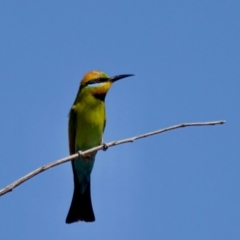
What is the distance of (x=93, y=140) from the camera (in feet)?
14.3

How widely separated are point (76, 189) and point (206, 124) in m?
2.52

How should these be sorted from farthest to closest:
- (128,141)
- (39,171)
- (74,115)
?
(74,115), (128,141), (39,171)

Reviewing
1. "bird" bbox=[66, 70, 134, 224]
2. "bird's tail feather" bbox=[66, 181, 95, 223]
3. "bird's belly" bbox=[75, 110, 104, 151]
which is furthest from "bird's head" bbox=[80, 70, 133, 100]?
"bird's tail feather" bbox=[66, 181, 95, 223]

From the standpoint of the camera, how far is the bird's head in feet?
14.6

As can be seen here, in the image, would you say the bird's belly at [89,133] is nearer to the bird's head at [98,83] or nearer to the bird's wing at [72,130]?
the bird's wing at [72,130]

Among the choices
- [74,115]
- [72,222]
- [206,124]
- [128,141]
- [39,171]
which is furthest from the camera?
[74,115]

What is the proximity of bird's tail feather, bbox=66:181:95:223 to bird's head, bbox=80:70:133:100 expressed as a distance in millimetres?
675

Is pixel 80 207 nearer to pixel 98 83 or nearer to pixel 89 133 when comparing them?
pixel 89 133

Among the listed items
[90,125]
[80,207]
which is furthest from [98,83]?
[80,207]

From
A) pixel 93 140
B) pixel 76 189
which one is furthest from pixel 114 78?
pixel 76 189

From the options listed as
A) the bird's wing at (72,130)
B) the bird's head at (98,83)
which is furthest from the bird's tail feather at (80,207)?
the bird's head at (98,83)

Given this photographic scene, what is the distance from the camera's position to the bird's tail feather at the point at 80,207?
423 cm

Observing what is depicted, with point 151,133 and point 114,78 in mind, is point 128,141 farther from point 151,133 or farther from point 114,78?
point 114,78

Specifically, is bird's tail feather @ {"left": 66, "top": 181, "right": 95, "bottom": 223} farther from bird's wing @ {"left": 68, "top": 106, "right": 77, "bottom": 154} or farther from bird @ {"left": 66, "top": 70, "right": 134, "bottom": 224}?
bird's wing @ {"left": 68, "top": 106, "right": 77, "bottom": 154}
